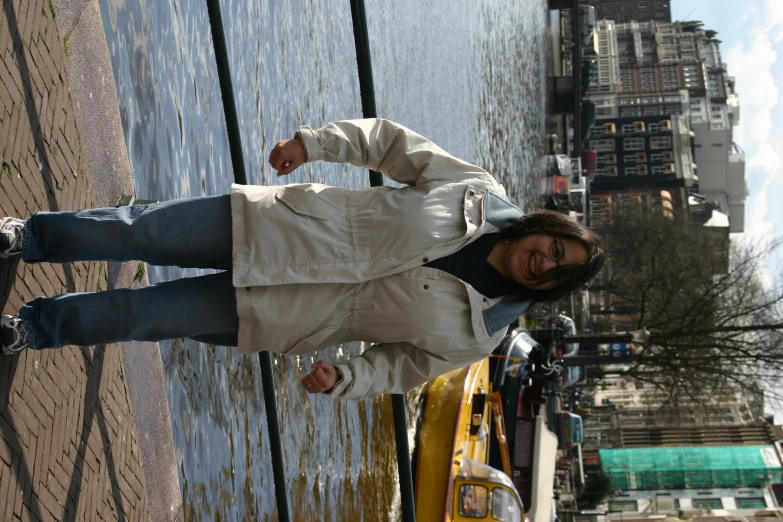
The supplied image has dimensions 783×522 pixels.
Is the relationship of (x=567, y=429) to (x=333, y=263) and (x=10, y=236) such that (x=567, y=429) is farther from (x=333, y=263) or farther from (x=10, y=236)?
(x=10, y=236)

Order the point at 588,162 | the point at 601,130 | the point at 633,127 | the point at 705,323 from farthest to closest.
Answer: the point at 633,127 < the point at 601,130 < the point at 588,162 < the point at 705,323

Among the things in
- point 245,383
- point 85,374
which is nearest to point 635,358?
point 245,383

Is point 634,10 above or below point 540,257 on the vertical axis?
above

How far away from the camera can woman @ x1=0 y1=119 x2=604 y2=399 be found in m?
2.96

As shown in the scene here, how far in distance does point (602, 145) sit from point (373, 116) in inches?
3467

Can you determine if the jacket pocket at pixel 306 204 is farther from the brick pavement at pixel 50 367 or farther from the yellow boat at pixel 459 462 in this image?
the yellow boat at pixel 459 462

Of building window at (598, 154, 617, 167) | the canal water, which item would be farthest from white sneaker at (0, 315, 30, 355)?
building window at (598, 154, 617, 167)

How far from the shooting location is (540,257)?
3119mm

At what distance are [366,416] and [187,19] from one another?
4141 millimetres

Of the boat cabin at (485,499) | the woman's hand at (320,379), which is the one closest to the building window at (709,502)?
the boat cabin at (485,499)

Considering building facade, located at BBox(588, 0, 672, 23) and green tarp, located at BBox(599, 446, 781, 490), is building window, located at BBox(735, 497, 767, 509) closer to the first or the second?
green tarp, located at BBox(599, 446, 781, 490)

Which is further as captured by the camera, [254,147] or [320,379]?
[254,147]

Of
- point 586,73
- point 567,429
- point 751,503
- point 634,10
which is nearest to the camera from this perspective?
point 567,429

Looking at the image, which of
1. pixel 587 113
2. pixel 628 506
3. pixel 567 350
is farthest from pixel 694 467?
pixel 567 350
